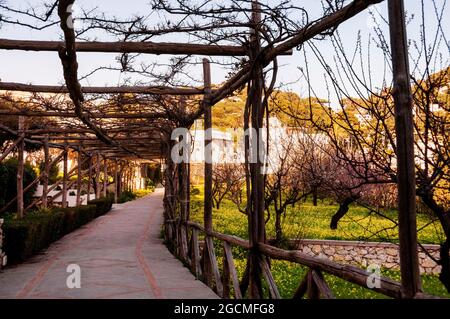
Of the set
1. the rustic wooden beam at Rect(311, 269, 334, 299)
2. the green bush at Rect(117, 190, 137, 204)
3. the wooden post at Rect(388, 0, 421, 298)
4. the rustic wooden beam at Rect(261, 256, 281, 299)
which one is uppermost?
the wooden post at Rect(388, 0, 421, 298)

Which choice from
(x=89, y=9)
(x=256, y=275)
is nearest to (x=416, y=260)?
(x=256, y=275)

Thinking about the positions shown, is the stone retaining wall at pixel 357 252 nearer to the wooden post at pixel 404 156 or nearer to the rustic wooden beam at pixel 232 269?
the rustic wooden beam at pixel 232 269

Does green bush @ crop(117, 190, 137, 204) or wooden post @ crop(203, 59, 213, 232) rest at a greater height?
wooden post @ crop(203, 59, 213, 232)

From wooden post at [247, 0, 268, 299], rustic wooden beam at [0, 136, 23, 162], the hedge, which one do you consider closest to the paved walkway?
the hedge

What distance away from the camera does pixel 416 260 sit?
228 cm

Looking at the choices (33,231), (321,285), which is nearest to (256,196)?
(321,285)

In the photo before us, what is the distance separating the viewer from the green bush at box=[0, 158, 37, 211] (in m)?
15.9

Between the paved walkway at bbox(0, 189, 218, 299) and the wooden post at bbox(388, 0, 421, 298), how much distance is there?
3.80m

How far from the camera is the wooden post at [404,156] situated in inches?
89.4

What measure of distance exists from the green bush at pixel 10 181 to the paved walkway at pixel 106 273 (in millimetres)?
4358

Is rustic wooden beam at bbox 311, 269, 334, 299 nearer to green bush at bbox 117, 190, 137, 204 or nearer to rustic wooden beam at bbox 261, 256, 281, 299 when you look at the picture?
rustic wooden beam at bbox 261, 256, 281, 299

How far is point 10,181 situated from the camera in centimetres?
1791

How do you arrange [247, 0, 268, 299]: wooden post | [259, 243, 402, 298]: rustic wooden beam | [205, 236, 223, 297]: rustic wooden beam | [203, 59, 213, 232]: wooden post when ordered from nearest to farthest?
[259, 243, 402, 298]: rustic wooden beam → [247, 0, 268, 299]: wooden post → [205, 236, 223, 297]: rustic wooden beam → [203, 59, 213, 232]: wooden post

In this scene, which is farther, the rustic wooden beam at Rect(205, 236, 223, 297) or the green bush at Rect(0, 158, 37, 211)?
the green bush at Rect(0, 158, 37, 211)
